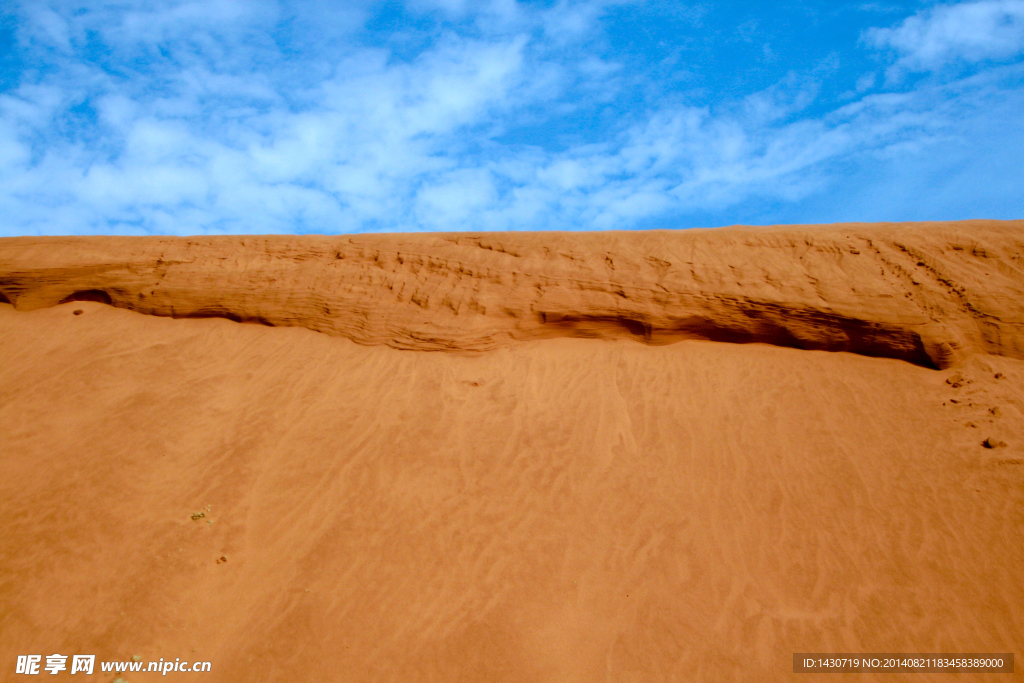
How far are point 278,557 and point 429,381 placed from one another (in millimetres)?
3133

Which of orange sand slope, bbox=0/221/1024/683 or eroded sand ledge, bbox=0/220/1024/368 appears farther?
eroded sand ledge, bbox=0/220/1024/368

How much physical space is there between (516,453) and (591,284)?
3.40m

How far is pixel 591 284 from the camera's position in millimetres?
9133

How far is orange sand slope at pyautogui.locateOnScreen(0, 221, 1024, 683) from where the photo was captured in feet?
16.8

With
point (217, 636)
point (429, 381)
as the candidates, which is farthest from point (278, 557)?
point (429, 381)

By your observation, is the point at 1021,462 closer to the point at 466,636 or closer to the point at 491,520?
the point at 491,520

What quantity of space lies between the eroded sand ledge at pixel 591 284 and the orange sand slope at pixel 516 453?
0.05 meters

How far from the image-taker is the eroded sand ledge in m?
8.51

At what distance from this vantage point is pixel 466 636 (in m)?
5.07

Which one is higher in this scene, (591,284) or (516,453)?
(591,284)

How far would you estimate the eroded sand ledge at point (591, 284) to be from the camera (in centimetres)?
851

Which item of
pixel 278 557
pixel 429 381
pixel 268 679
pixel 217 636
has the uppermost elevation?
pixel 429 381

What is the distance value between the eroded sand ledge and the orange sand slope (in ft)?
0.17

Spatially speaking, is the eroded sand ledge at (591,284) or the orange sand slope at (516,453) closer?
the orange sand slope at (516,453)
